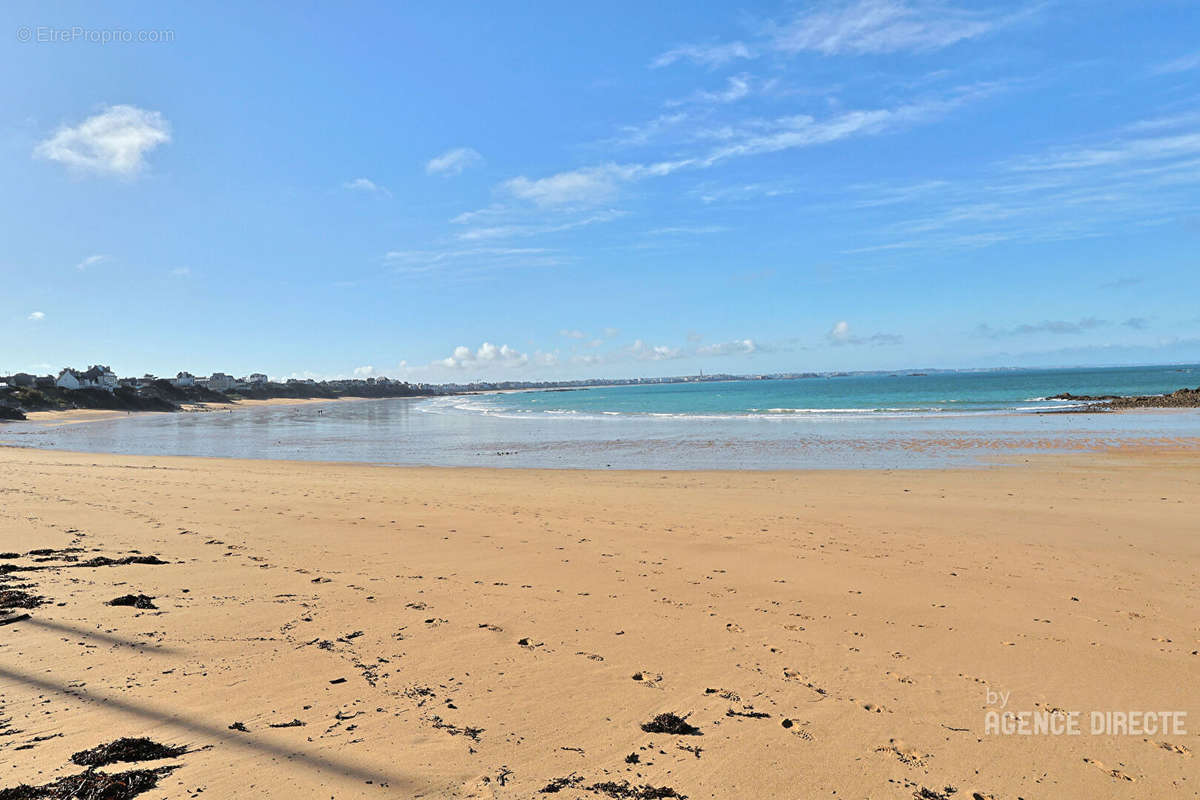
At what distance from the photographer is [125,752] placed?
3.49m

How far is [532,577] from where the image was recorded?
7.48m

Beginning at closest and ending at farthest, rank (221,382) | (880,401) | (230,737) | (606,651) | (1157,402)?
(230,737) < (606,651) < (1157,402) < (880,401) < (221,382)

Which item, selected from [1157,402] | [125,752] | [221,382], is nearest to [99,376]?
[221,382]

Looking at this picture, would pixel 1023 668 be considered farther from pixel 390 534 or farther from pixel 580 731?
pixel 390 534

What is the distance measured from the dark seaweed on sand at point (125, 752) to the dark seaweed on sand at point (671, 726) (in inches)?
110

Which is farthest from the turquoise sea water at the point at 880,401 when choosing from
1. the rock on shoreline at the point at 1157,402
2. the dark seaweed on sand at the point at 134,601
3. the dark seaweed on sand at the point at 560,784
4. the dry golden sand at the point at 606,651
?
the dark seaweed on sand at the point at 560,784

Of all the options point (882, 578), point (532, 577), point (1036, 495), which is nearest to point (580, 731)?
point (532, 577)

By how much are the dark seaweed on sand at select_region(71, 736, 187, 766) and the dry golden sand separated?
93 mm

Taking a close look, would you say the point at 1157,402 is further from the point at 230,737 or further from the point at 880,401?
the point at 230,737

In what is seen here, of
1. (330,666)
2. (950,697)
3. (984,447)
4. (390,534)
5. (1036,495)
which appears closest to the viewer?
(950,697)

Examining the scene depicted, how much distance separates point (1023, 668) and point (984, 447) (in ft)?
72.3

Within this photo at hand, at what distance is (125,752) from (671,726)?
3.23m

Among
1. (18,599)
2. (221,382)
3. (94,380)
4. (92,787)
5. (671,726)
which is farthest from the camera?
(221,382)

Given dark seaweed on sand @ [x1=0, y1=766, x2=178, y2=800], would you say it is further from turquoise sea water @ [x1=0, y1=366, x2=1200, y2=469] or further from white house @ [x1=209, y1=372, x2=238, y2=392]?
white house @ [x1=209, y1=372, x2=238, y2=392]
